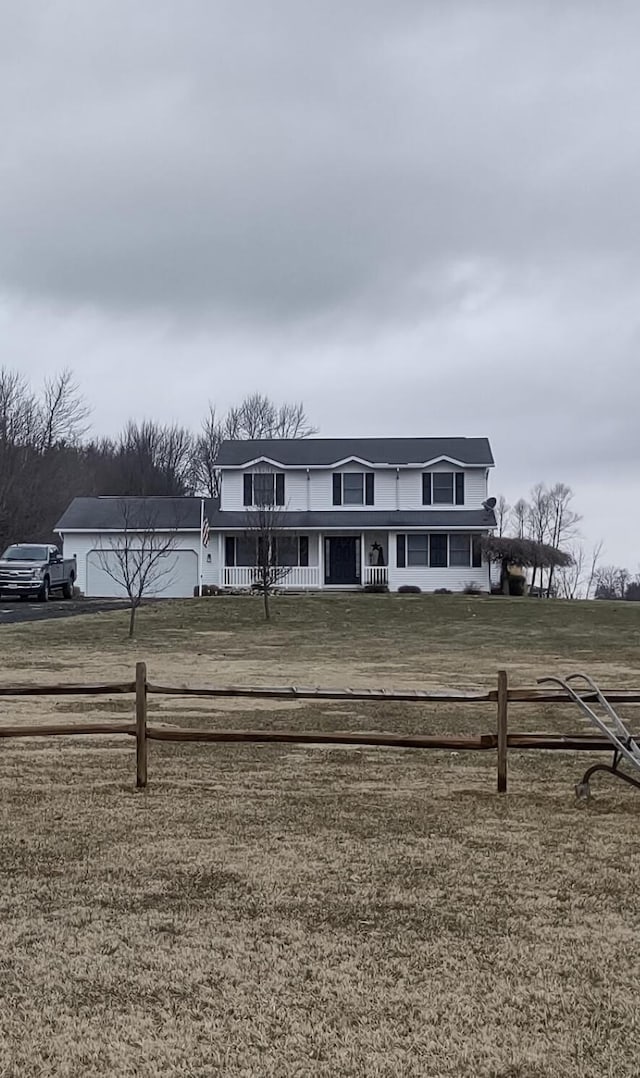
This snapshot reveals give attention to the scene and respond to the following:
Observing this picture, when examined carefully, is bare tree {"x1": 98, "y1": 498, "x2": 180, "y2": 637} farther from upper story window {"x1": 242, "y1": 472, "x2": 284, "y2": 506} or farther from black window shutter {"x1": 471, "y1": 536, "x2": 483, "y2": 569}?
black window shutter {"x1": 471, "y1": 536, "x2": 483, "y2": 569}

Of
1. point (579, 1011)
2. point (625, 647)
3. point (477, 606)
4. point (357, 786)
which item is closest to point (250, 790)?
point (357, 786)

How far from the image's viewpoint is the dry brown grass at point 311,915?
405 cm

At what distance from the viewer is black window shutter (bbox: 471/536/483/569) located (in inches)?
1549

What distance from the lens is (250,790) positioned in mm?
8719

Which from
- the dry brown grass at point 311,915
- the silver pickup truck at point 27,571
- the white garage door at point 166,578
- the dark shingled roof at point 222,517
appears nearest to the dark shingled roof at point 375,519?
the dark shingled roof at point 222,517

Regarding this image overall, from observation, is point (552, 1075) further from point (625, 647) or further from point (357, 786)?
point (625, 647)

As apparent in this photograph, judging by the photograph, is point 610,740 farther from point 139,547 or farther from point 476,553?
point 139,547

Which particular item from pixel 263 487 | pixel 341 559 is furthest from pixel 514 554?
pixel 263 487

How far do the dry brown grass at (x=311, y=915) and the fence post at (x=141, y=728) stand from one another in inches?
7.0

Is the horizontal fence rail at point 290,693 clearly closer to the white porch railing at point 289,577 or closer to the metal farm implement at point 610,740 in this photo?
the metal farm implement at point 610,740

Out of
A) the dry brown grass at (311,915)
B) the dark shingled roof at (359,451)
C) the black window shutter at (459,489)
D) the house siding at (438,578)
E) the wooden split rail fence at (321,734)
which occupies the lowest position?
the dry brown grass at (311,915)

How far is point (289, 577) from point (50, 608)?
9977 millimetres

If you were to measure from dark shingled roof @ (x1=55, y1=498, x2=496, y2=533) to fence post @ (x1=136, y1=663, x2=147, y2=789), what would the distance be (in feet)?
94.6

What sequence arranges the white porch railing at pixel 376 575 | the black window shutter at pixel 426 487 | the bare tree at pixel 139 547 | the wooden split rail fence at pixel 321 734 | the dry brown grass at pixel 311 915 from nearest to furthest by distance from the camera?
the dry brown grass at pixel 311 915
the wooden split rail fence at pixel 321 734
the bare tree at pixel 139 547
the white porch railing at pixel 376 575
the black window shutter at pixel 426 487
